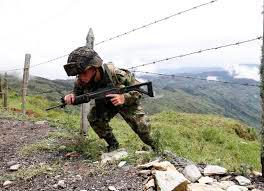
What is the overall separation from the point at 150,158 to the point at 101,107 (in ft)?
5.45

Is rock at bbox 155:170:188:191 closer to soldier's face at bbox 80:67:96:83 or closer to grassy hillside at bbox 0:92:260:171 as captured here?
grassy hillside at bbox 0:92:260:171

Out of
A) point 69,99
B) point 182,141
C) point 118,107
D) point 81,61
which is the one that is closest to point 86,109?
point 118,107

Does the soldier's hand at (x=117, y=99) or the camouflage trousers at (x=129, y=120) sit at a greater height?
the soldier's hand at (x=117, y=99)

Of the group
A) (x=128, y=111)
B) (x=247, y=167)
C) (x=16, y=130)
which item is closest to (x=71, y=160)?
(x=128, y=111)

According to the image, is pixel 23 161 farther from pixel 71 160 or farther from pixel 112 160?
pixel 112 160

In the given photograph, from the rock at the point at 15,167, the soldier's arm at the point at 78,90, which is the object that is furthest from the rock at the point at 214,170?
the rock at the point at 15,167

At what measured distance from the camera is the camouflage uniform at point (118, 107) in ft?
30.1

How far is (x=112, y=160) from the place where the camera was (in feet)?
29.3

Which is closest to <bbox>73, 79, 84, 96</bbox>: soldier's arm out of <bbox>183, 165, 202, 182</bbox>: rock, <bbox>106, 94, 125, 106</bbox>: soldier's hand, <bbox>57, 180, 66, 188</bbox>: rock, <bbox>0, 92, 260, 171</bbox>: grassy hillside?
<bbox>106, 94, 125, 106</bbox>: soldier's hand

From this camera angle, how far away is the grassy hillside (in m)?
10.3

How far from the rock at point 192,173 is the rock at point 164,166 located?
26cm

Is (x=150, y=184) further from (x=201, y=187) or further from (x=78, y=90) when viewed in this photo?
(x=78, y=90)

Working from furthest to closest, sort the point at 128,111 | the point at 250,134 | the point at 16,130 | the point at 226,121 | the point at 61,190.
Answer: the point at 226,121 → the point at 250,134 → the point at 16,130 → the point at 128,111 → the point at 61,190

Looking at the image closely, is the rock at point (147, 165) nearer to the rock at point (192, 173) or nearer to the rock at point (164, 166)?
the rock at point (164, 166)
